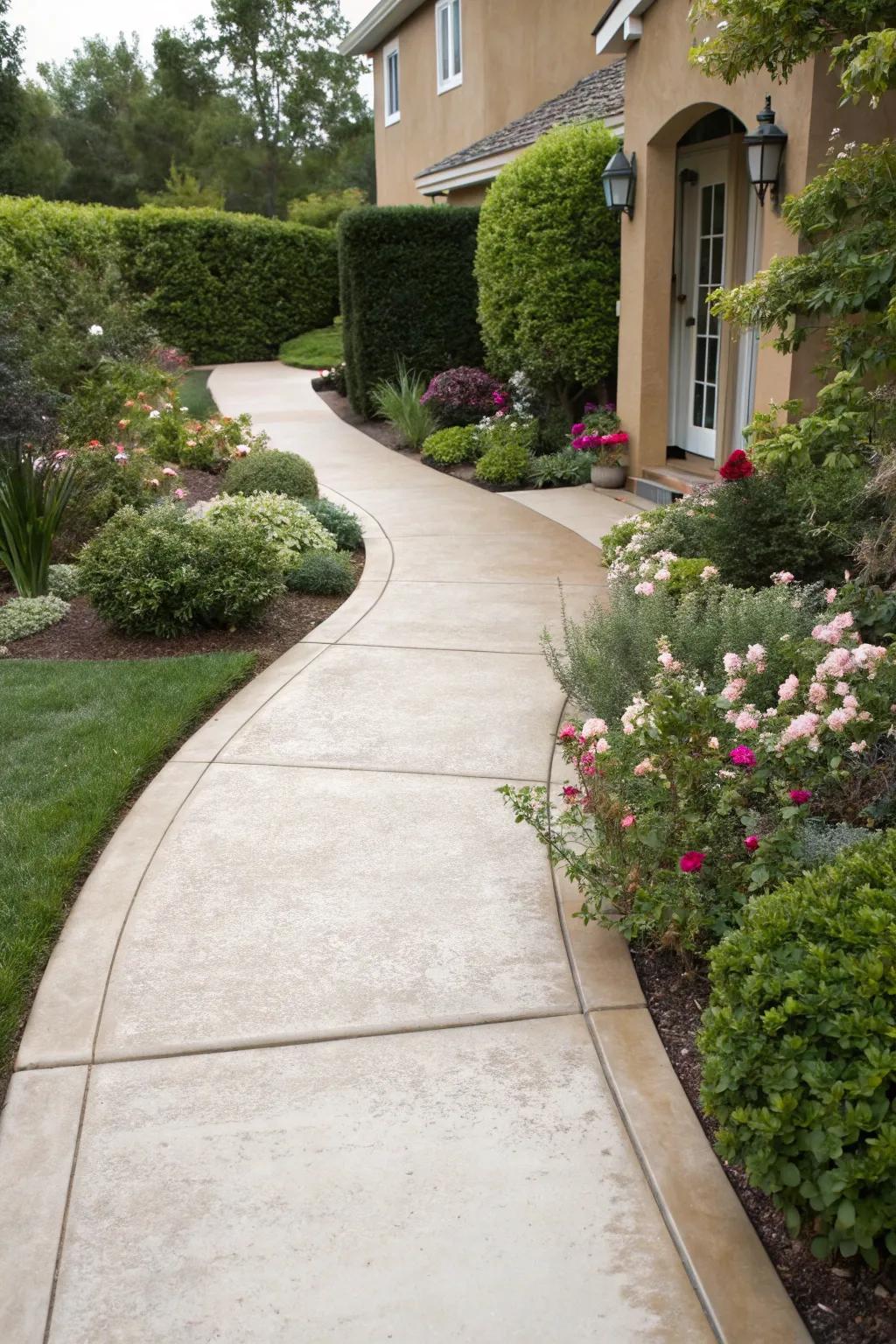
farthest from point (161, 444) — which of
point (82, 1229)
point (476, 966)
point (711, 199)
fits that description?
point (82, 1229)

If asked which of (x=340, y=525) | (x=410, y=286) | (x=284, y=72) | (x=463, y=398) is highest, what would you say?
(x=284, y=72)

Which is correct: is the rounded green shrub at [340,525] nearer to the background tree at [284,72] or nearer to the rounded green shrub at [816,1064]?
the rounded green shrub at [816,1064]

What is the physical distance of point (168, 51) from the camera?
148 ft

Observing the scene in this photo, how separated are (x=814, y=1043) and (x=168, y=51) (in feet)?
168

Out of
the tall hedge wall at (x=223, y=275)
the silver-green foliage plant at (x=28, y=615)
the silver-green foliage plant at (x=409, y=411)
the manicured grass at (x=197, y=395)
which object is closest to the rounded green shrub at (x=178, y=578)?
the silver-green foliage plant at (x=28, y=615)

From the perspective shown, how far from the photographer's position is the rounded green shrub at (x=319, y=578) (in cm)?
770

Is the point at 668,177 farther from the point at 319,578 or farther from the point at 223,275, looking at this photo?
the point at 223,275

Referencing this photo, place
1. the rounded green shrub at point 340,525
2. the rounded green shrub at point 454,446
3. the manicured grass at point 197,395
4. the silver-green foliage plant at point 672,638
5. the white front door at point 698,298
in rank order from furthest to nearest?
the manicured grass at point 197,395 → the rounded green shrub at point 454,446 → the white front door at point 698,298 → the rounded green shrub at point 340,525 → the silver-green foliage plant at point 672,638

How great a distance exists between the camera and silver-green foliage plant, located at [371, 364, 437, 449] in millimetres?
13570

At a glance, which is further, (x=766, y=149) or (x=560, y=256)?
(x=560, y=256)

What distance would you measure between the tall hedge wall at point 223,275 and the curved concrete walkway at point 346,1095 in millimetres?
17690

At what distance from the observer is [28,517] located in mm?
7020

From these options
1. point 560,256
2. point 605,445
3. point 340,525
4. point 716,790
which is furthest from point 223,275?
point 716,790

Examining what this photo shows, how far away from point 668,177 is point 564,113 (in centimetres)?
451
